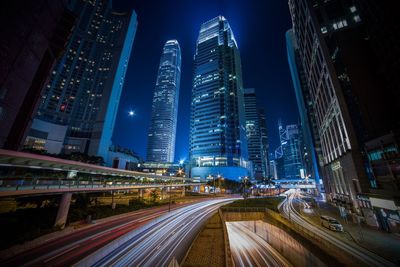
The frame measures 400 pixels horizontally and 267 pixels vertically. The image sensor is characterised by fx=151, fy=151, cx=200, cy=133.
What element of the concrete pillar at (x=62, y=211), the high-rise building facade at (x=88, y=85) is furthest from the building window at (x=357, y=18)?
the high-rise building facade at (x=88, y=85)

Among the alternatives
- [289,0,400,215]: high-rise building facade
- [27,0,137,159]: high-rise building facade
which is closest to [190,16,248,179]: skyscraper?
[27,0,137,159]: high-rise building facade

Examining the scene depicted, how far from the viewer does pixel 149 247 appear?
1814 centimetres

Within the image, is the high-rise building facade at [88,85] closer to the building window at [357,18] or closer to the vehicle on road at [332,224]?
the vehicle on road at [332,224]

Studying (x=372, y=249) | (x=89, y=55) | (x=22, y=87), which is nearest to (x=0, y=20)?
(x=22, y=87)

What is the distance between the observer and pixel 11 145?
119ft

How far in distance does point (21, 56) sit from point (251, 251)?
6096 centimetres

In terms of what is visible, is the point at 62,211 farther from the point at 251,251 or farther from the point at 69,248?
the point at 251,251

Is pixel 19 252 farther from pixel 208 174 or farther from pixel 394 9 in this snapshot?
pixel 208 174

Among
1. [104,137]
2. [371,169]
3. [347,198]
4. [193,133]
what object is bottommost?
[347,198]

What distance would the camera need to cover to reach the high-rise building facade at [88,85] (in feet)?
308

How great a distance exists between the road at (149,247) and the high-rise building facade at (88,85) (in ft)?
283

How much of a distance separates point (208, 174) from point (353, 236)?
10113 centimetres

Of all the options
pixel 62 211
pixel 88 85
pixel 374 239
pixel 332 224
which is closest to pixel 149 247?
pixel 62 211

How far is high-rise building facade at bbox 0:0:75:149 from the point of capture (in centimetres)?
2911
